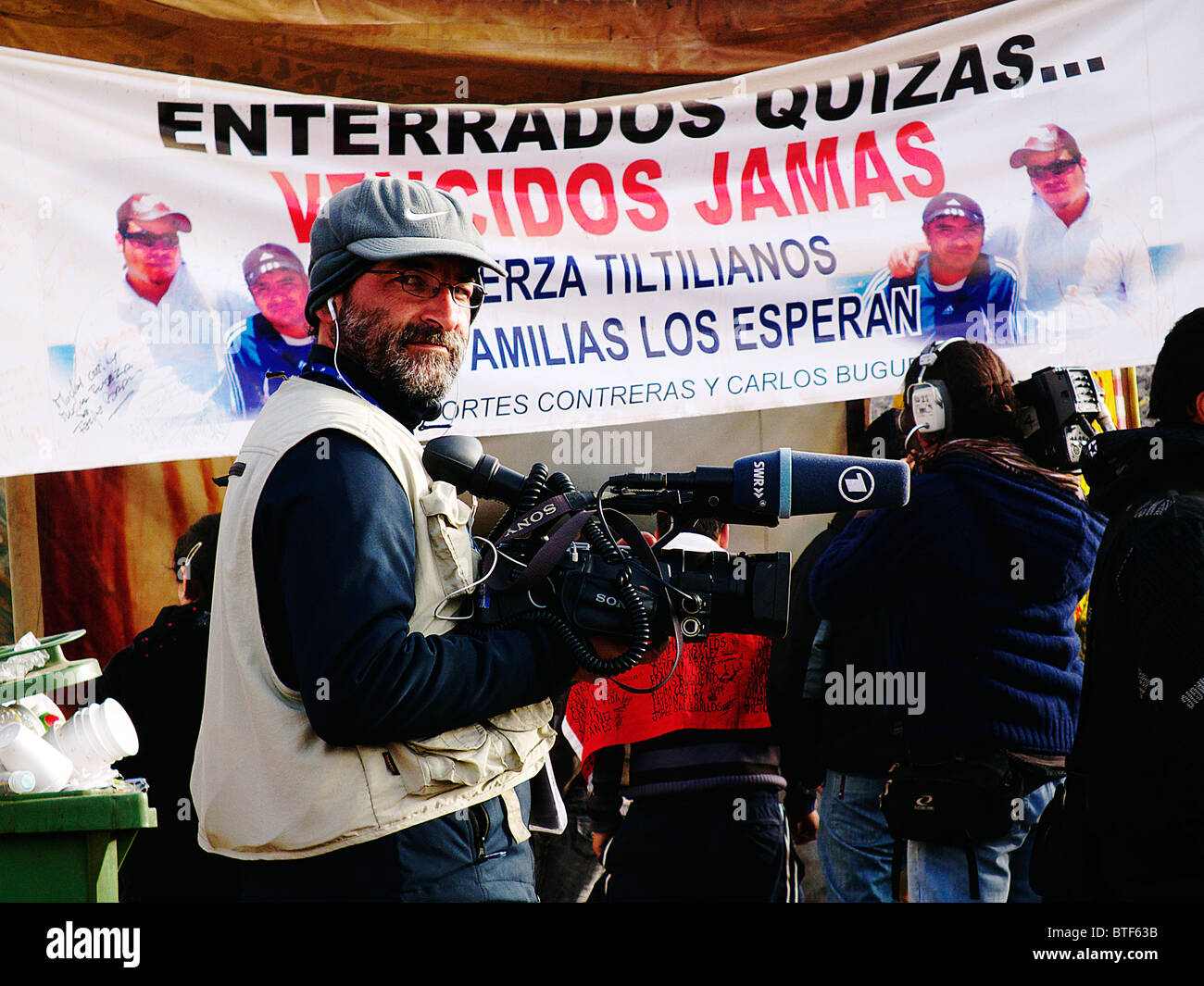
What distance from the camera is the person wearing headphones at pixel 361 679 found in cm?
176

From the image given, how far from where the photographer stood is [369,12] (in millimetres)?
4352

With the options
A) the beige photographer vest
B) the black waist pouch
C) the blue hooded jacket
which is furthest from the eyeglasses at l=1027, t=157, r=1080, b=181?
the beige photographer vest

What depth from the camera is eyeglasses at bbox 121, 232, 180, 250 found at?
378 centimetres

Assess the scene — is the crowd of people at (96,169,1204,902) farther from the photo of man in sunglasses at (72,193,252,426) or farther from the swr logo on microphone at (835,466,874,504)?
the swr logo on microphone at (835,466,874,504)

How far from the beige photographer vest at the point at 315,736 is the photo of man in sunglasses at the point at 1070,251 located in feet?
8.22

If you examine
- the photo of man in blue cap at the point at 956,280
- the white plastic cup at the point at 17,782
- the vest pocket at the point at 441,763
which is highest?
the photo of man in blue cap at the point at 956,280

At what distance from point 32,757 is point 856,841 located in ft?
7.16

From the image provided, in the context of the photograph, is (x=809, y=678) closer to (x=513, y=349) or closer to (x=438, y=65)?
(x=513, y=349)

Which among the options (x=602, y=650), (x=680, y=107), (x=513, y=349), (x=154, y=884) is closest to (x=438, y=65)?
(x=680, y=107)

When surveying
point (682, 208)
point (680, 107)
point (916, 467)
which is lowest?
point (916, 467)

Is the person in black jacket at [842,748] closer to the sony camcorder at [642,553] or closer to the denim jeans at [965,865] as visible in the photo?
the denim jeans at [965,865]

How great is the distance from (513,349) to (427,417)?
180 centimetres

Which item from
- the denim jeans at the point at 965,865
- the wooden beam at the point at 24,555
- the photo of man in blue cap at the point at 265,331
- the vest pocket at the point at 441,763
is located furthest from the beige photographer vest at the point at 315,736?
the wooden beam at the point at 24,555
